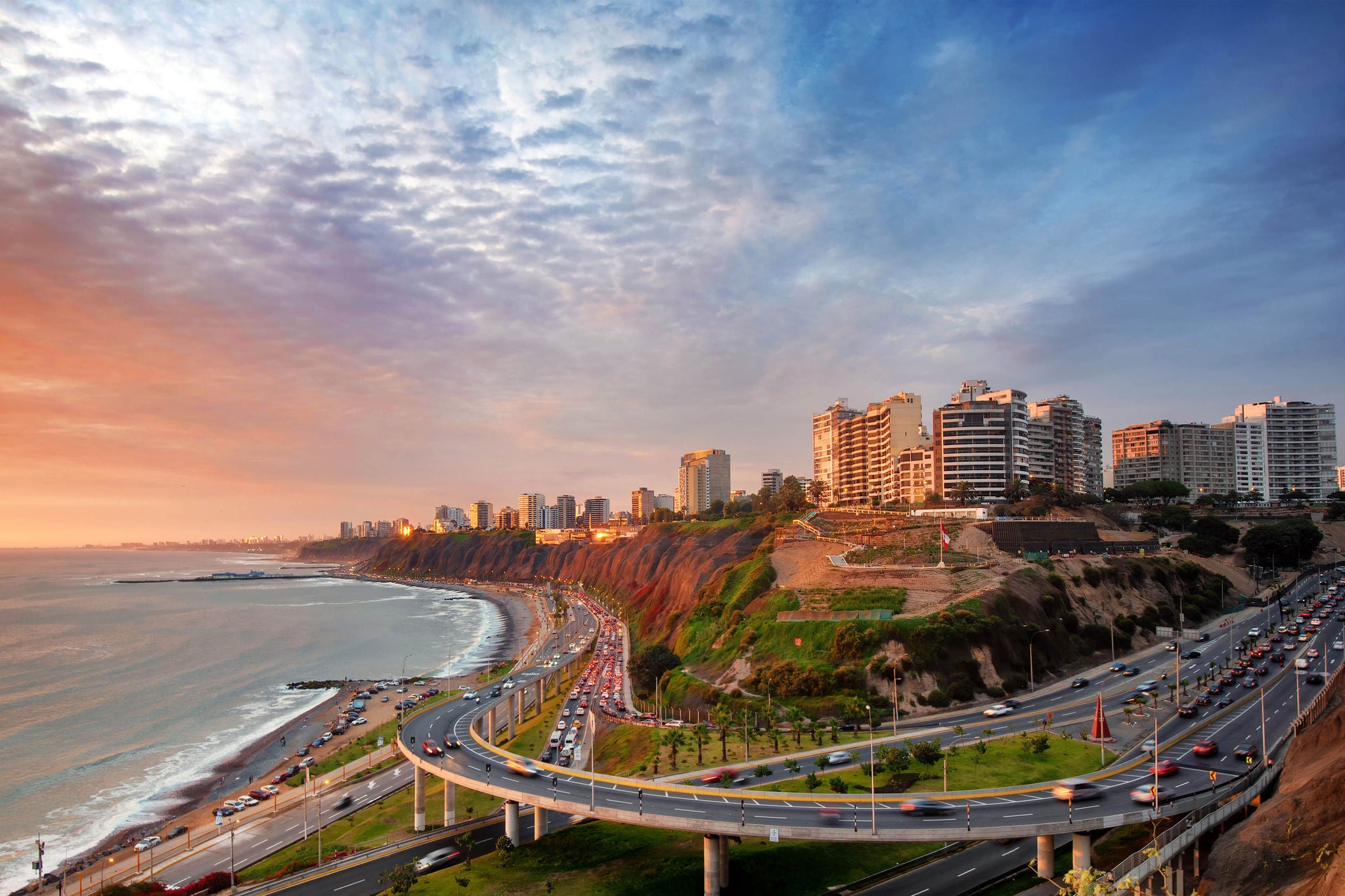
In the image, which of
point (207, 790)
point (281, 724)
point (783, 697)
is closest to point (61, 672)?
point (281, 724)

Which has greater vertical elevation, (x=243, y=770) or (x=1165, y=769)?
(x=1165, y=769)

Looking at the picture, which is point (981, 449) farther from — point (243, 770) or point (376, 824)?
point (243, 770)

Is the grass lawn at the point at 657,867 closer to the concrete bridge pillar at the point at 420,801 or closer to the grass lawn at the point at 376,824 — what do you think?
the concrete bridge pillar at the point at 420,801

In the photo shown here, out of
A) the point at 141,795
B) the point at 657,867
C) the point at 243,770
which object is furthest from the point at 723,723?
the point at 141,795

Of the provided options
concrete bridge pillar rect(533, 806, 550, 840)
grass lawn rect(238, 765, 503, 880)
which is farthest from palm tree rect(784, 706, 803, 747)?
grass lawn rect(238, 765, 503, 880)

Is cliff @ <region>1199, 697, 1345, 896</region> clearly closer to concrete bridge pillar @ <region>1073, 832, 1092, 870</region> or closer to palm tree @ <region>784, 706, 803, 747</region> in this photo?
concrete bridge pillar @ <region>1073, 832, 1092, 870</region>

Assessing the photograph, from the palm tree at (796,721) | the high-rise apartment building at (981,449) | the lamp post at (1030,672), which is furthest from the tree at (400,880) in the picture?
the high-rise apartment building at (981,449)
